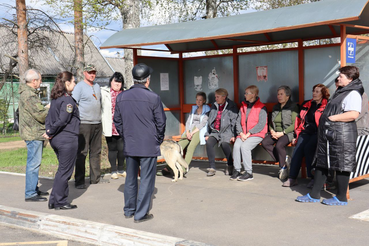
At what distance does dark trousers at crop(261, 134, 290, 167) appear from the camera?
7617mm

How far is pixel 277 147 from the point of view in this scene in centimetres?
765

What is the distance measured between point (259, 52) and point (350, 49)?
266cm

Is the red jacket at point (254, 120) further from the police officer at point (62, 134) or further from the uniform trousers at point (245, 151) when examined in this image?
the police officer at point (62, 134)

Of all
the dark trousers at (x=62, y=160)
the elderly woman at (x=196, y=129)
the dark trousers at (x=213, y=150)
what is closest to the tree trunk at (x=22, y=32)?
the elderly woman at (x=196, y=129)

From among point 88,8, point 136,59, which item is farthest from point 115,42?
point 88,8

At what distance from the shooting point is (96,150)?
7848 mm

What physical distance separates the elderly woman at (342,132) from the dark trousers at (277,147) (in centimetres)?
156

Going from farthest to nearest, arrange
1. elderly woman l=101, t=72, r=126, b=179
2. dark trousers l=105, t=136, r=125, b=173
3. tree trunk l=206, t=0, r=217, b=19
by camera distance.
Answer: tree trunk l=206, t=0, r=217, b=19 < dark trousers l=105, t=136, r=125, b=173 < elderly woman l=101, t=72, r=126, b=179

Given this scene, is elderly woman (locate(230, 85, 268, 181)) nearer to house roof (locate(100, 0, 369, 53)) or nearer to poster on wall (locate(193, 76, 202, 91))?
house roof (locate(100, 0, 369, 53))

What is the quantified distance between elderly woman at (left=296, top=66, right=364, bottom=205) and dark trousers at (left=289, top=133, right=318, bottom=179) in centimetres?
107

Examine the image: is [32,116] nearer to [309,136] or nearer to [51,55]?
[309,136]

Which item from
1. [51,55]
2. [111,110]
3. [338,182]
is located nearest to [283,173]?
[338,182]

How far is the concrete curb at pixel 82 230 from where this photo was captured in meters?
4.69

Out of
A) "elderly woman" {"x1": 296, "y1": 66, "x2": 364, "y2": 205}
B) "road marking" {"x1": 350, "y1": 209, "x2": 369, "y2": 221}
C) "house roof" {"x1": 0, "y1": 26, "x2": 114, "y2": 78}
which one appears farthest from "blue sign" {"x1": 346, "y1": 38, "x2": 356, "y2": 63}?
"house roof" {"x1": 0, "y1": 26, "x2": 114, "y2": 78}
